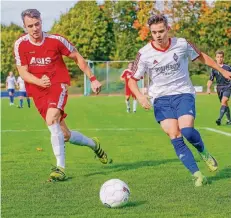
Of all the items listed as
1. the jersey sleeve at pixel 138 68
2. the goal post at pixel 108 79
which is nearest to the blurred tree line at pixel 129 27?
the goal post at pixel 108 79

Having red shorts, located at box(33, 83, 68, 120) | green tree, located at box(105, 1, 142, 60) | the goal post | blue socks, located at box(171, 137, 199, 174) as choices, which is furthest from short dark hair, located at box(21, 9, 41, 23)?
green tree, located at box(105, 1, 142, 60)

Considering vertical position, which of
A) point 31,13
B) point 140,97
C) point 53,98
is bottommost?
point 53,98

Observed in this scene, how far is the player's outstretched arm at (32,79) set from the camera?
25.7 feet

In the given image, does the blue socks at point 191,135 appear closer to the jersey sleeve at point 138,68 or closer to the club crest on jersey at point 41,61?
the jersey sleeve at point 138,68

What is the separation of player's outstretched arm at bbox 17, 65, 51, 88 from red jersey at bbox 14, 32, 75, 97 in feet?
0.27

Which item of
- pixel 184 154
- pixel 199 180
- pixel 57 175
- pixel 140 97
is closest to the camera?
pixel 199 180

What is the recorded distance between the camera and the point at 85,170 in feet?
28.8

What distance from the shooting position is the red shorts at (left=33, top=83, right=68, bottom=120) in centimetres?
816

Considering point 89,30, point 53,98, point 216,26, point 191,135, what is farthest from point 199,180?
point 89,30

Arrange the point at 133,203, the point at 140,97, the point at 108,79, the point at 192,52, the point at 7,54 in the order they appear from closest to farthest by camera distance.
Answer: the point at 133,203, the point at 140,97, the point at 192,52, the point at 108,79, the point at 7,54

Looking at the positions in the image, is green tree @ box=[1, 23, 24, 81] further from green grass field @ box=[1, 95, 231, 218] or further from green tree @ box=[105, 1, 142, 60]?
green grass field @ box=[1, 95, 231, 218]

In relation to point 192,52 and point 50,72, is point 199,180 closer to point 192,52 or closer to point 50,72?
point 192,52

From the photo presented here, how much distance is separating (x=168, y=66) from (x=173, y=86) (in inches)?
10.9

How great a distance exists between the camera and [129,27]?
74.5 metres
